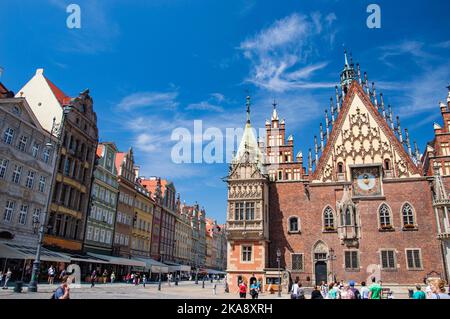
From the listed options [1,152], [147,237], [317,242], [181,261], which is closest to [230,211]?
→ [317,242]

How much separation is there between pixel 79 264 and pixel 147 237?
2054cm

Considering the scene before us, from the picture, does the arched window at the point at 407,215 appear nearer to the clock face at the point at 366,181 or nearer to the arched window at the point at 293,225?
the clock face at the point at 366,181

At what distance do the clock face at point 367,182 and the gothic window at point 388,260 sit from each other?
5605 millimetres

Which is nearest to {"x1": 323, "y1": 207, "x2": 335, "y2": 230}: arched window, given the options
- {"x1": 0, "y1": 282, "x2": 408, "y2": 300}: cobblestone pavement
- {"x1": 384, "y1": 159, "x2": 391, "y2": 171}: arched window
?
{"x1": 0, "y1": 282, "x2": 408, "y2": 300}: cobblestone pavement

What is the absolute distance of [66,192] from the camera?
39062 mm

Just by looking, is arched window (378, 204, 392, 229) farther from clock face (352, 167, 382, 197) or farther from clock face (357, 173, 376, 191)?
clock face (357, 173, 376, 191)

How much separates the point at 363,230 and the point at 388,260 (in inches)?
133

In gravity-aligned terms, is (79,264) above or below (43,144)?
below

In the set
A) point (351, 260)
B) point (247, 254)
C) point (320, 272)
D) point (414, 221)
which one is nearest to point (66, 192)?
point (247, 254)
